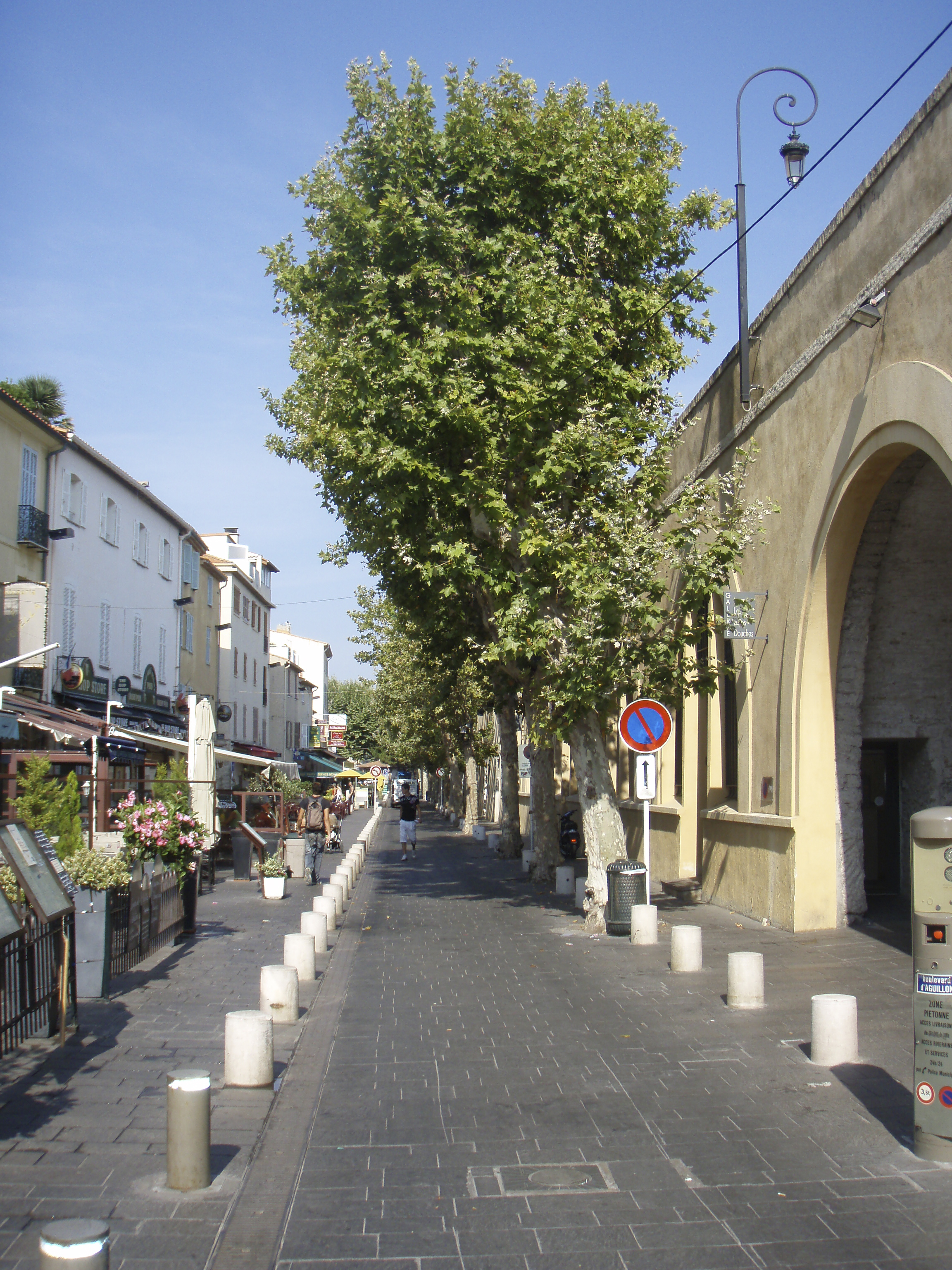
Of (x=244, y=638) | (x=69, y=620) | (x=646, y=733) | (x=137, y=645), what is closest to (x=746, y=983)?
(x=646, y=733)

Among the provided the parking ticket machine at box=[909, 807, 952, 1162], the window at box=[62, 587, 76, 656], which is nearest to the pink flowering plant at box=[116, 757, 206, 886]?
the parking ticket machine at box=[909, 807, 952, 1162]

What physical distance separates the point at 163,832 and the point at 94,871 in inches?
97.7

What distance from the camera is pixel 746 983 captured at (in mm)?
9141

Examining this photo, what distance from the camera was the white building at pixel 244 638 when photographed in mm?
43531

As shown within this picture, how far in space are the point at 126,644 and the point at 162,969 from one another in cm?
1905

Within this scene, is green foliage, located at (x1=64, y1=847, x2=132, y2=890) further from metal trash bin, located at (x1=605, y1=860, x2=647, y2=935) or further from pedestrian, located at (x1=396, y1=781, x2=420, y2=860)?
pedestrian, located at (x1=396, y1=781, x2=420, y2=860)

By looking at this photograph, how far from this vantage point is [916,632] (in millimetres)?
13547

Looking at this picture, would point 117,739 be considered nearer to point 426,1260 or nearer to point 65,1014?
point 65,1014

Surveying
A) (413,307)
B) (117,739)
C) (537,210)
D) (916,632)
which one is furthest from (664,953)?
(117,739)

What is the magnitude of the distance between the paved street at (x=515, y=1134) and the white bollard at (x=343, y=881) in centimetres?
591

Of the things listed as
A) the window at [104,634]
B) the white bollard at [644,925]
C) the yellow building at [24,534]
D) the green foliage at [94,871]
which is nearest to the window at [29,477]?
the yellow building at [24,534]

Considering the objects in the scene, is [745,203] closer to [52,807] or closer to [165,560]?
[52,807]

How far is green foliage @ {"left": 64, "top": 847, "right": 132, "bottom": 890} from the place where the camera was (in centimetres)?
955

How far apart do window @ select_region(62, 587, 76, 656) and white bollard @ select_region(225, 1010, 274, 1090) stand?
741 inches
